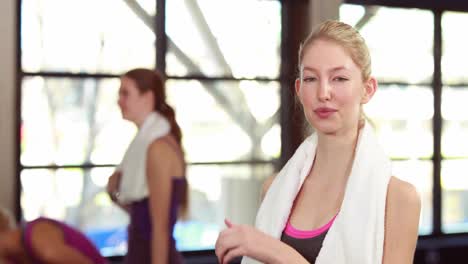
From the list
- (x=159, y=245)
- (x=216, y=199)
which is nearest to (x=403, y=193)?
(x=159, y=245)

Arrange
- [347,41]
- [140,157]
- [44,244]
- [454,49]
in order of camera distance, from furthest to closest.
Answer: [454,49]
[140,157]
[44,244]
[347,41]

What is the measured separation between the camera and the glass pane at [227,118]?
14.1 ft

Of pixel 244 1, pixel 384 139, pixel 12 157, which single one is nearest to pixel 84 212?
pixel 12 157

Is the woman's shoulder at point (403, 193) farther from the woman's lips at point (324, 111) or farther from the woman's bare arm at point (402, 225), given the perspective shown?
the woman's lips at point (324, 111)

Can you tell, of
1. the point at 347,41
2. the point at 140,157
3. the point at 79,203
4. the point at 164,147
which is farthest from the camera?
the point at 79,203

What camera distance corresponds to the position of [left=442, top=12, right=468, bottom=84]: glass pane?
5.15 m

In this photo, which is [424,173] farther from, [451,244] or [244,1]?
[244,1]

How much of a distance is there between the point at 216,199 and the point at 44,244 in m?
2.81

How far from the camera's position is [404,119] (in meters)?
5.04

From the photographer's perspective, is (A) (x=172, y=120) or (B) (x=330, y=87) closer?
(B) (x=330, y=87)

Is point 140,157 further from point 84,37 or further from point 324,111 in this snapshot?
point 324,111

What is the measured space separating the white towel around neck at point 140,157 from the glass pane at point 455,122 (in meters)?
2.84

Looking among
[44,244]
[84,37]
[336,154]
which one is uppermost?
[84,37]

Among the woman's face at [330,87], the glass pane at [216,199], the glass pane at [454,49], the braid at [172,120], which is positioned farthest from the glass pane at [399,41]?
the woman's face at [330,87]
